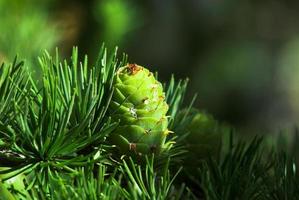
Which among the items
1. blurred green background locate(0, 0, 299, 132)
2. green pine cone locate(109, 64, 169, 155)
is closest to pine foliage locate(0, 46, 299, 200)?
green pine cone locate(109, 64, 169, 155)

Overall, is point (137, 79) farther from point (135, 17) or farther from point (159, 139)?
point (135, 17)

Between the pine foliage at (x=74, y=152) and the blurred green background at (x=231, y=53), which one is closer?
the pine foliage at (x=74, y=152)

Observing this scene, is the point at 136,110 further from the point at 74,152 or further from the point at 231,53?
the point at 231,53

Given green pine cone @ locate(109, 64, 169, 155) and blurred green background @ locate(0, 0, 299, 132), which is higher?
green pine cone @ locate(109, 64, 169, 155)

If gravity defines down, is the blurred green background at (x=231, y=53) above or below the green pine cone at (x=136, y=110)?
below

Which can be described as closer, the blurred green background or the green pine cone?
the green pine cone

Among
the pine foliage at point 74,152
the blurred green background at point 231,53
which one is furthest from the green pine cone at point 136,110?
the blurred green background at point 231,53

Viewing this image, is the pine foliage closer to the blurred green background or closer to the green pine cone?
the green pine cone

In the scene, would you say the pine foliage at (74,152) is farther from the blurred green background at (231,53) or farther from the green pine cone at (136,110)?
the blurred green background at (231,53)
